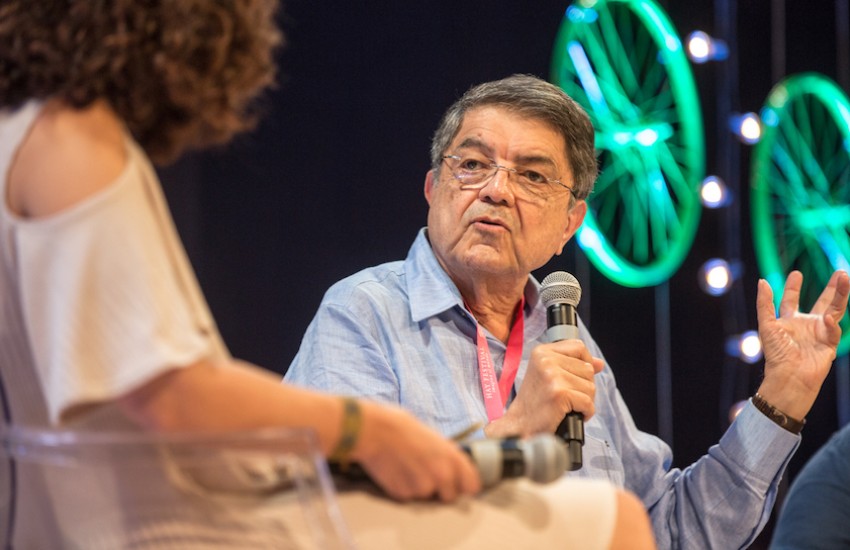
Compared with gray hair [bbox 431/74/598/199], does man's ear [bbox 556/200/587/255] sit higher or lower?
lower

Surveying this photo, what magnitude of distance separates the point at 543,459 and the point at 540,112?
4.84 ft

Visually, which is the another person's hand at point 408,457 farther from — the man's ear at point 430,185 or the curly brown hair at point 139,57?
the man's ear at point 430,185

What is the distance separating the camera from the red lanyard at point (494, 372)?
7.50 ft

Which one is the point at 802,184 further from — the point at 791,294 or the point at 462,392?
the point at 462,392

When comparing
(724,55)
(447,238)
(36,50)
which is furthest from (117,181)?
(724,55)

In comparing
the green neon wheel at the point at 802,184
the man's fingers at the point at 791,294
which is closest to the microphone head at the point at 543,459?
the man's fingers at the point at 791,294

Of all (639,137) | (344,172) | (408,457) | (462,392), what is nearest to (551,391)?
(462,392)

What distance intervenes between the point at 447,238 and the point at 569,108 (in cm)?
46

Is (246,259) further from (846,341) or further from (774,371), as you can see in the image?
(846,341)

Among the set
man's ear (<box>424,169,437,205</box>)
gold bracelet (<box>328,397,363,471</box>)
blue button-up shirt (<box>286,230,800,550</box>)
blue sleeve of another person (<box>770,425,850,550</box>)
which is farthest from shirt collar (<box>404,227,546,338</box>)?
gold bracelet (<box>328,397,363,471</box>)

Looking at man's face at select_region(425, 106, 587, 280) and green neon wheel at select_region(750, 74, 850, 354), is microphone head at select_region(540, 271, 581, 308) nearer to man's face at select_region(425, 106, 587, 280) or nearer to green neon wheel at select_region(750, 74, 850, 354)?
man's face at select_region(425, 106, 587, 280)

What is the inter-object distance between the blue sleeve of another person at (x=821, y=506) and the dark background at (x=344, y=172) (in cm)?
156

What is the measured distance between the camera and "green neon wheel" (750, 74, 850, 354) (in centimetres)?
454

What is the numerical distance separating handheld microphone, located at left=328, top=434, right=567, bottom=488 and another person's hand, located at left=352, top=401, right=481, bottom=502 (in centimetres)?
3
